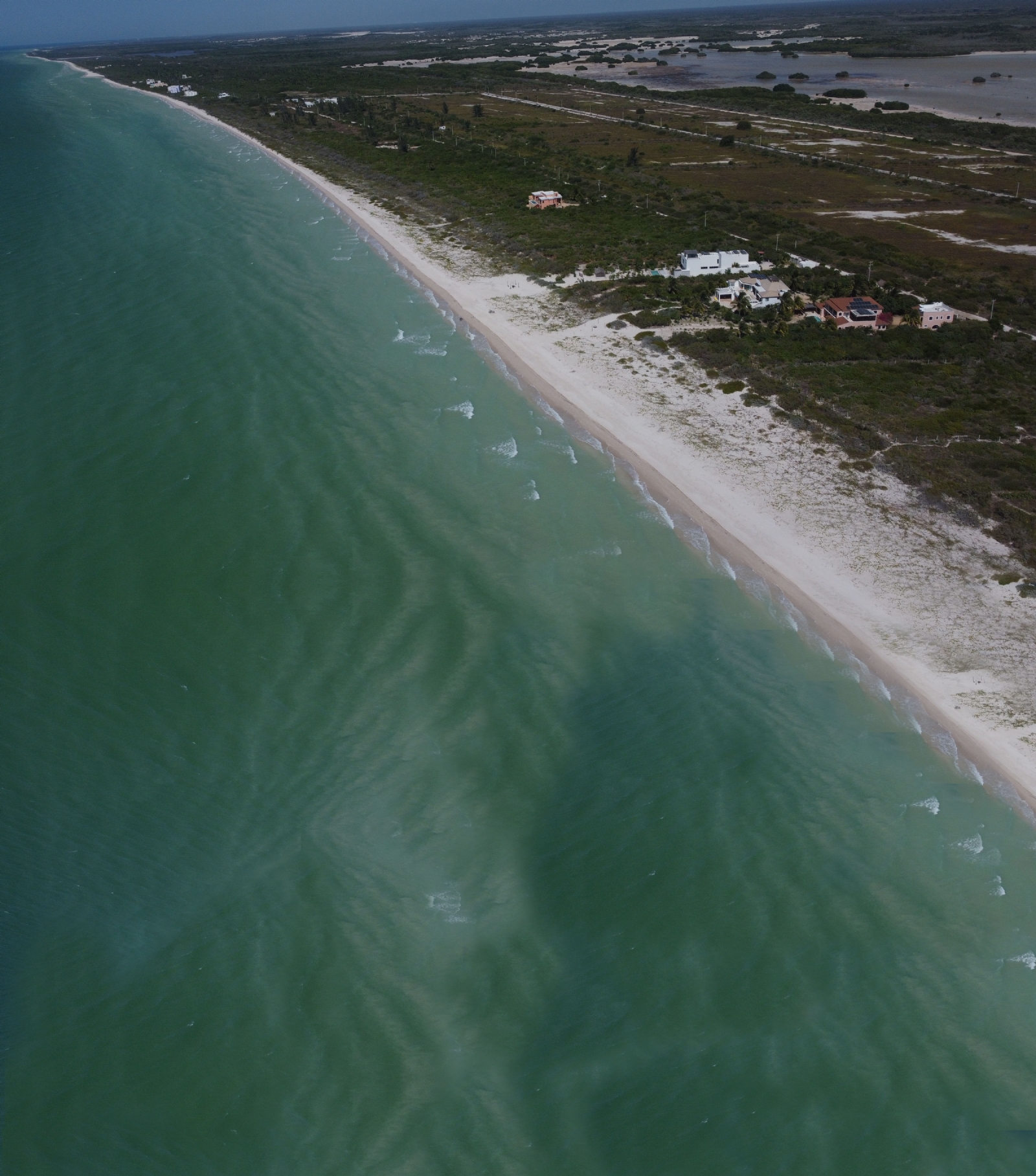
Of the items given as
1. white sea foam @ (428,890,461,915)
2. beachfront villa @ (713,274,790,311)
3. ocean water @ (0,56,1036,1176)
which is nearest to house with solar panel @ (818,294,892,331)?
beachfront villa @ (713,274,790,311)

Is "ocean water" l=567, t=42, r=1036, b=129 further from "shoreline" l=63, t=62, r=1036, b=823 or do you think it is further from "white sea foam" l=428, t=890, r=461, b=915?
"white sea foam" l=428, t=890, r=461, b=915

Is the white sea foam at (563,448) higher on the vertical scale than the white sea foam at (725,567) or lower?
higher

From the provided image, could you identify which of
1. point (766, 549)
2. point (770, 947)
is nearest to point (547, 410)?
point (766, 549)

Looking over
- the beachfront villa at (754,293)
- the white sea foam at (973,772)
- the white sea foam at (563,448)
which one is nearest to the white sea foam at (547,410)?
the white sea foam at (563,448)

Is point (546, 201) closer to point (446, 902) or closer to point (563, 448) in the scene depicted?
point (563, 448)

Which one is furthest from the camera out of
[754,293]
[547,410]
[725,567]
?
[754,293]

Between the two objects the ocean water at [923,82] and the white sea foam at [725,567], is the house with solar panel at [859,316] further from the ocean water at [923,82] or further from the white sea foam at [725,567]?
the ocean water at [923,82]

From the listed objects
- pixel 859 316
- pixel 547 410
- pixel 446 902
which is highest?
pixel 547 410
